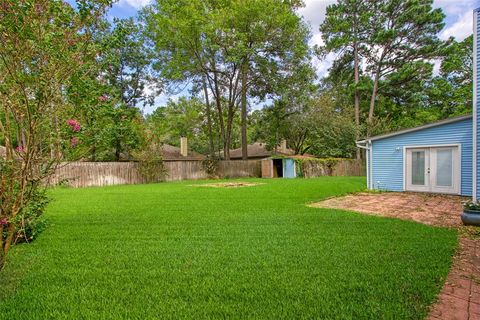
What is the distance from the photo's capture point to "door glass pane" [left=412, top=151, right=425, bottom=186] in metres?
10.1

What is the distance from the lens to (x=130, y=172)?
56.5 ft

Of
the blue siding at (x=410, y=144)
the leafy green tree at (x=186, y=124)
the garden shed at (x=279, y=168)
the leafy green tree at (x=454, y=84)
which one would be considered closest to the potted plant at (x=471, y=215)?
the blue siding at (x=410, y=144)

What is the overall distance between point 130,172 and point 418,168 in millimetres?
14437

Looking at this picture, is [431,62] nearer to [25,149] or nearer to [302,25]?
[302,25]

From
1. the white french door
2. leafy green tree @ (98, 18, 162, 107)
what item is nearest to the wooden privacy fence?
leafy green tree @ (98, 18, 162, 107)

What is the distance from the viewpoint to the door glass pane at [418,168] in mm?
10092

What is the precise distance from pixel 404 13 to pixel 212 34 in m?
14.8

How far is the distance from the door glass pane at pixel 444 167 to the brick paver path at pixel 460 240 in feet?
2.15

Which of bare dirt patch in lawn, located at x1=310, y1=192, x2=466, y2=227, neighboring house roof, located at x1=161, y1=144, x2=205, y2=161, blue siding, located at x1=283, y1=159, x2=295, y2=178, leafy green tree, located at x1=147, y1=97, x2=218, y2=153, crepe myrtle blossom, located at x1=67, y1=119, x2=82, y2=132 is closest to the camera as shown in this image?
crepe myrtle blossom, located at x1=67, y1=119, x2=82, y2=132

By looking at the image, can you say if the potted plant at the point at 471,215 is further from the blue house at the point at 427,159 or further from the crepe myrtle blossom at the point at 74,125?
the crepe myrtle blossom at the point at 74,125

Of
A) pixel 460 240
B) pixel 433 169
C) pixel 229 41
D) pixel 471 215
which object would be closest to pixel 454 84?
pixel 229 41

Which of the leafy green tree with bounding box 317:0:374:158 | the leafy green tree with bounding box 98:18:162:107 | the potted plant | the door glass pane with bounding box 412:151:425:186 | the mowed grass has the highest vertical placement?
the leafy green tree with bounding box 317:0:374:158

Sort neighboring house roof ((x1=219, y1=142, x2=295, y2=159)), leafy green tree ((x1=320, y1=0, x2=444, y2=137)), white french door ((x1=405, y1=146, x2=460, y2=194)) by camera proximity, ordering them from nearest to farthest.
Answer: white french door ((x1=405, y1=146, x2=460, y2=194)), leafy green tree ((x1=320, y1=0, x2=444, y2=137)), neighboring house roof ((x1=219, y1=142, x2=295, y2=159))

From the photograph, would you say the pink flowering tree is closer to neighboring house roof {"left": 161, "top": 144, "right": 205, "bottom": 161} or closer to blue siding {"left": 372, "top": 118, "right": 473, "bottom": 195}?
blue siding {"left": 372, "top": 118, "right": 473, "bottom": 195}
